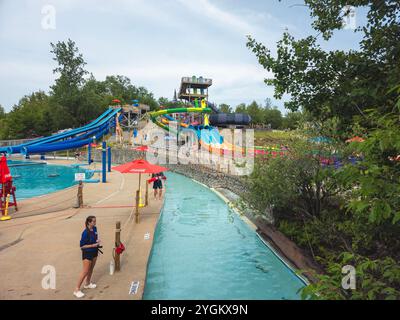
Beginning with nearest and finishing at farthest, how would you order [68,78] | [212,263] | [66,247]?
[66,247], [212,263], [68,78]

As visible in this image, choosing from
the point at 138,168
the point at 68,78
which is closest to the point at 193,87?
the point at 68,78

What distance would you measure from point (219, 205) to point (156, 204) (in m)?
4.01

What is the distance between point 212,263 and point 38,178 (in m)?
25.9

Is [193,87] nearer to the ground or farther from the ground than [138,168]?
farther from the ground

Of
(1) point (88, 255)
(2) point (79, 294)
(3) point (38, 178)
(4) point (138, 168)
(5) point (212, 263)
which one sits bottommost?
(5) point (212, 263)

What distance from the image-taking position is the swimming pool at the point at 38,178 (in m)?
23.5

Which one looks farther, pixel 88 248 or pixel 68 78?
pixel 68 78

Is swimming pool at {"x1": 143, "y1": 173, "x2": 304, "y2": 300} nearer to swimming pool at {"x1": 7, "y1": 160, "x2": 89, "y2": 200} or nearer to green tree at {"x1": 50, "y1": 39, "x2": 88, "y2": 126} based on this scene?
swimming pool at {"x1": 7, "y1": 160, "x2": 89, "y2": 200}

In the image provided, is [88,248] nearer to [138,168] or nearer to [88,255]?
[88,255]

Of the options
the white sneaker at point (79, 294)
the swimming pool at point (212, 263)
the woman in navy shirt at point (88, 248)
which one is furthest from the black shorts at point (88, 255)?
the swimming pool at point (212, 263)

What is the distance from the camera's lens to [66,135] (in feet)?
133

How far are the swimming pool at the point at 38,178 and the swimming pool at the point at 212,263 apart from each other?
1336 cm

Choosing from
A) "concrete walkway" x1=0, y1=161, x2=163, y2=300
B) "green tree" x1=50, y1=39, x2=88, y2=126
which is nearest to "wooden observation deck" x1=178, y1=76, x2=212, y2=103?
"green tree" x1=50, y1=39, x2=88, y2=126

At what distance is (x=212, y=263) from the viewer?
960 centimetres
